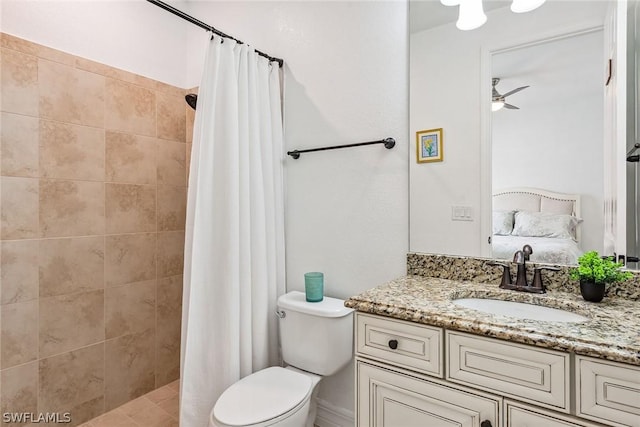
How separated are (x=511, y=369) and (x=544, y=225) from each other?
0.66 metres

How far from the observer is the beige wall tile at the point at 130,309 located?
2.05 metres

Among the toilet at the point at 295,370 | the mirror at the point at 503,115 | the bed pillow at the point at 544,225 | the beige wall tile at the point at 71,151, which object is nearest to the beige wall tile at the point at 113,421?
the toilet at the point at 295,370

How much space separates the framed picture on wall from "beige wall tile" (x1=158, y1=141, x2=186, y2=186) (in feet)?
5.56

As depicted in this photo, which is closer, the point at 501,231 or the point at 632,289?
the point at 632,289

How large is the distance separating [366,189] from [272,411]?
106 cm

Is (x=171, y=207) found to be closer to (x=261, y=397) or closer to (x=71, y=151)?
(x=71, y=151)

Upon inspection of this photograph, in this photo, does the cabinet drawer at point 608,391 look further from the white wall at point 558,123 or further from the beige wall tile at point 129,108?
the beige wall tile at point 129,108

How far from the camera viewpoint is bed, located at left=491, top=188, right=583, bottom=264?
1.28 metres

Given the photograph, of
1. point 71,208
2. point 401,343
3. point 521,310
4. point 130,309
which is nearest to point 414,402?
point 401,343

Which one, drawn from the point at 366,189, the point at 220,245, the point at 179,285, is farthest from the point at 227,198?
the point at 179,285

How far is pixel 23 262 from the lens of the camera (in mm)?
1708

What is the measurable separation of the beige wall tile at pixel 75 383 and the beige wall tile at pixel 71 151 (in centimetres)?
99

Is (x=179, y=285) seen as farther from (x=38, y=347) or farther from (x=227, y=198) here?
(x=227, y=198)

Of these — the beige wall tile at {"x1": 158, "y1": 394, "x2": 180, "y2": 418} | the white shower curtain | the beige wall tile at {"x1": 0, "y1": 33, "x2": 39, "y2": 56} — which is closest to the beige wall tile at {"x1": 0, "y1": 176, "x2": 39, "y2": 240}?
the beige wall tile at {"x1": 0, "y1": 33, "x2": 39, "y2": 56}
